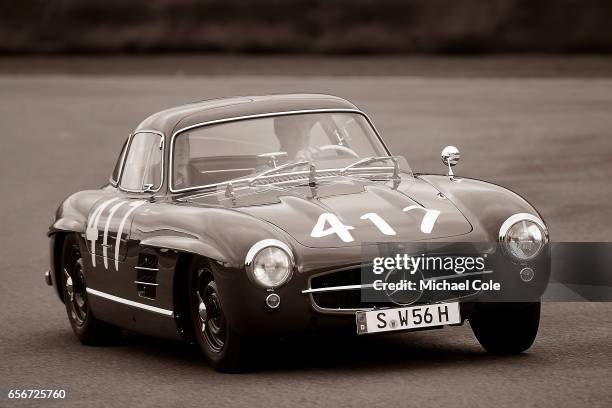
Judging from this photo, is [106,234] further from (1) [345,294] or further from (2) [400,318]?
(2) [400,318]

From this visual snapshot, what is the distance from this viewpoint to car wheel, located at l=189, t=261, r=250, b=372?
22.0 feet

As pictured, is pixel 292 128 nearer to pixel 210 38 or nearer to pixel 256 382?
pixel 256 382

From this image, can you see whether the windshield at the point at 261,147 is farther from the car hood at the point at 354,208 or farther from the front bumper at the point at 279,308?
the front bumper at the point at 279,308

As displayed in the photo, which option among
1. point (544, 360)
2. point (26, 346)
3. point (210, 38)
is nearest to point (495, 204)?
point (544, 360)

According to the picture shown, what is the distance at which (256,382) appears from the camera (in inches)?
260

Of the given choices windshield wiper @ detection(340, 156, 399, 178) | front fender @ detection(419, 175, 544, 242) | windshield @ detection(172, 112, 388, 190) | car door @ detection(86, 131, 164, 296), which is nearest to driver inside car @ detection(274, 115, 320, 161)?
Result: windshield @ detection(172, 112, 388, 190)

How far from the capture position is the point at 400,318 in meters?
6.57

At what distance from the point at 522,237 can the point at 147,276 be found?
6.09 ft

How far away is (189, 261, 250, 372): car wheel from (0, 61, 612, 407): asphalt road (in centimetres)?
9

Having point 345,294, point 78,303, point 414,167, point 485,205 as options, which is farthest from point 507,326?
point 414,167

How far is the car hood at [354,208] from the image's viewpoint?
6.70m

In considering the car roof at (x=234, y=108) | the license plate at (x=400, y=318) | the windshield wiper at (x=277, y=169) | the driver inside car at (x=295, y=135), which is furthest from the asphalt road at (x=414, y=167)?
the car roof at (x=234, y=108)

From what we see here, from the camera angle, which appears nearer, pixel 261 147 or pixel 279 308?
pixel 279 308

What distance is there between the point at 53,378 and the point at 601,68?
2612 centimetres
